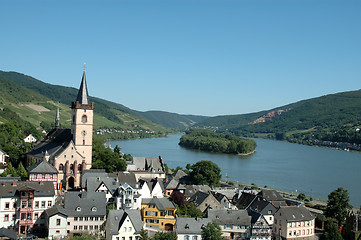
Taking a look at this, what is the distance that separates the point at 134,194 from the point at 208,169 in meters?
17.4

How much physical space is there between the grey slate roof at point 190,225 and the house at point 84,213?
641cm

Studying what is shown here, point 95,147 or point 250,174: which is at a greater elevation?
point 95,147

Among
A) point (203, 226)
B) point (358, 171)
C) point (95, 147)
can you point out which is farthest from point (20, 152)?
point (358, 171)

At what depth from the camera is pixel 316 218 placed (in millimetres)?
37594

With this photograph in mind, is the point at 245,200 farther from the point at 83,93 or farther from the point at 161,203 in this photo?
the point at 83,93

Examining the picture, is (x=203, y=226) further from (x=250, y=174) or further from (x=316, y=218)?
(x=250, y=174)

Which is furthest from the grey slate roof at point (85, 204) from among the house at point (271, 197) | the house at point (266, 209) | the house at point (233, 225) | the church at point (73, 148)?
the house at point (271, 197)

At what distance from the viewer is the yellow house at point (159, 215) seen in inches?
1291

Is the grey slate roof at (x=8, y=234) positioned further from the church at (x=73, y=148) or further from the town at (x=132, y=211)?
the church at (x=73, y=148)

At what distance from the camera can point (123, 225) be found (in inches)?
1169

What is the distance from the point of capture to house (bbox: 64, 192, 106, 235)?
30.6m

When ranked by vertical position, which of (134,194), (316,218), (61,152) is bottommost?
(316,218)

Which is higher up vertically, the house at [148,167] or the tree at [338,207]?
the house at [148,167]

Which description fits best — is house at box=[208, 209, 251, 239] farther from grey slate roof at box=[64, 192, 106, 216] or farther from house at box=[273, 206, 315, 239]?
grey slate roof at box=[64, 192, 106, 216]
